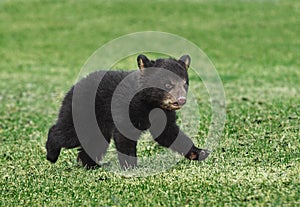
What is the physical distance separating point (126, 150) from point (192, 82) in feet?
38.7

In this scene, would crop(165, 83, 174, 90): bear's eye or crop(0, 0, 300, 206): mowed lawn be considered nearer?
crop(0, 0, 300, 206): mowed lawn

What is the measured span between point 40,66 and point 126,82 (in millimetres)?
17824

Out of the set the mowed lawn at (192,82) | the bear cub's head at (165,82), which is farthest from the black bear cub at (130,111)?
the mowed lawn at (192,82)

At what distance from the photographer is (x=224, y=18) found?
34625mm

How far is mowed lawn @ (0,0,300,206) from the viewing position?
23.6 ft

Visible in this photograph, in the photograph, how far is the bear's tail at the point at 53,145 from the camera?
29.6ft

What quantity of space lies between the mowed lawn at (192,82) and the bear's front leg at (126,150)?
12.9 inches

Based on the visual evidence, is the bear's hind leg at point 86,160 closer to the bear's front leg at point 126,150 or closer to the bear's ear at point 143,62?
the bear's front leg at point 126,150

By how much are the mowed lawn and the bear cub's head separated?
0.87 metres

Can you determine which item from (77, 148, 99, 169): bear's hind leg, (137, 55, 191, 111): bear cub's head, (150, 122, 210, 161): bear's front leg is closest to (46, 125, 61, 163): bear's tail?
(77, 148, 99, 169): bear's hind leg

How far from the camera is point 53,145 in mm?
9086

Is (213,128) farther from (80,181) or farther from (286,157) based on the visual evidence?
(80,181)

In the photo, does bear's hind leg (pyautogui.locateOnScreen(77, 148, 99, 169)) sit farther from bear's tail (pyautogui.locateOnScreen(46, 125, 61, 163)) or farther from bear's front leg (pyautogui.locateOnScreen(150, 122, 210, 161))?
bear's front leg (pyautogui.locateOnScreen(150, 122, 210, 161))

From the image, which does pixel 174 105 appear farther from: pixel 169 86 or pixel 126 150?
pixel 126 150
